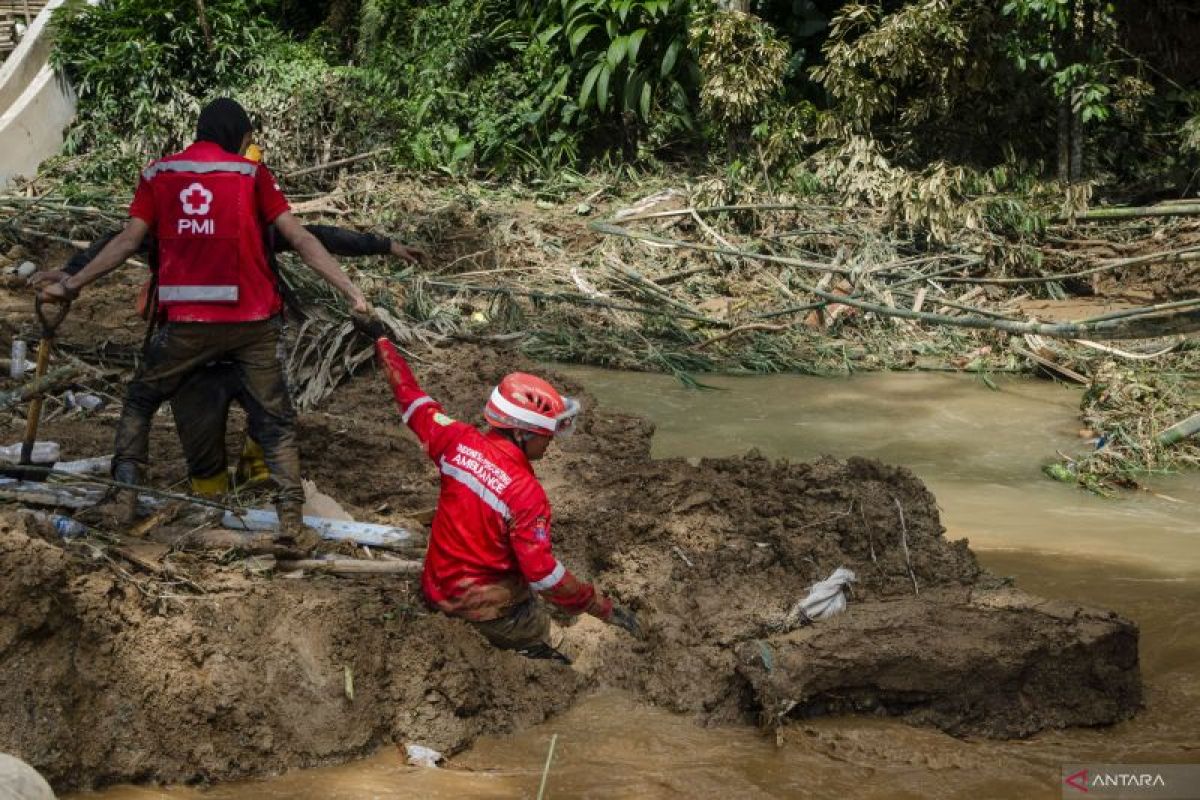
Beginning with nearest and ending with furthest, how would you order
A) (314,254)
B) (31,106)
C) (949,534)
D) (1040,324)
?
(314,254) → (949,534) → (1040,324) → (31,106)

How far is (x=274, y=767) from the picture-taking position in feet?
14.5

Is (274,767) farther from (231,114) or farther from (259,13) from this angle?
(259,13)

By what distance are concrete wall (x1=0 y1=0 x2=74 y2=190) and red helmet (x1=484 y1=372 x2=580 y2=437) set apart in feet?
31.2

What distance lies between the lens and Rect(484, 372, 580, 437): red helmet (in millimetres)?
4688

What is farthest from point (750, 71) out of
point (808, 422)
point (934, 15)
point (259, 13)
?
point (259, 13)

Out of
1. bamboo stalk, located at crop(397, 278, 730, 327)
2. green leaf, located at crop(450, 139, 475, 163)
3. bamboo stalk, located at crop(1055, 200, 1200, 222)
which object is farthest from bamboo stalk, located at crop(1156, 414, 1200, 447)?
green leaf, located at crop(450, 139, 475, 163)

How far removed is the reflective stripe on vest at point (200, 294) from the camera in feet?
16.6

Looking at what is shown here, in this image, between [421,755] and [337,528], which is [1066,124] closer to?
[337,528]

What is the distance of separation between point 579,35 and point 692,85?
123 cm

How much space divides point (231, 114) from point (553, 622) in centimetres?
225

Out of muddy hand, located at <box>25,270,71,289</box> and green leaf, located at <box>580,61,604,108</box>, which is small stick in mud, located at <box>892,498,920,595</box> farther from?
green leaf, located at <box>580,61,604,108</box>

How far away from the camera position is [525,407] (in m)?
4.69

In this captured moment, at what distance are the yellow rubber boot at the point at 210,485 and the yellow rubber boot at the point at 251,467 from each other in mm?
111

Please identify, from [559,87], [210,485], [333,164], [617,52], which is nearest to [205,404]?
[210,485]
